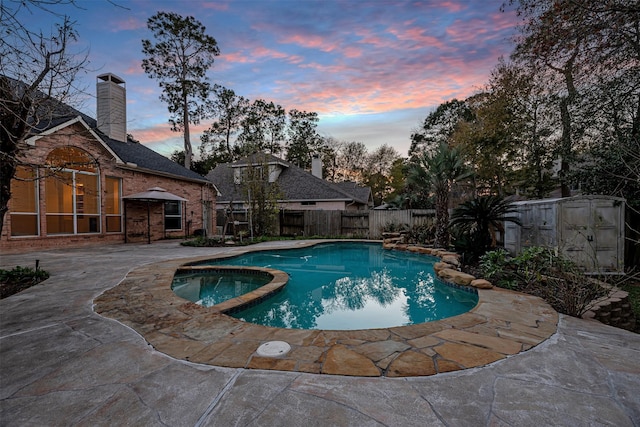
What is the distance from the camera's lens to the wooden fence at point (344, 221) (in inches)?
555

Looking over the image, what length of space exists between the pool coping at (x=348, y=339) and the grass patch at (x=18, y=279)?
1.81 meters

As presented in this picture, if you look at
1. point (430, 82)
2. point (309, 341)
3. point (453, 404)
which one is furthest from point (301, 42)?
point (453, 404)

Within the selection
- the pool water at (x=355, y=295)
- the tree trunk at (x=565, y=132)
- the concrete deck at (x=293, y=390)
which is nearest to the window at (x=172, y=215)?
the pool water at (x=355, y=295)

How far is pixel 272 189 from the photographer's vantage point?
14156 millimetres

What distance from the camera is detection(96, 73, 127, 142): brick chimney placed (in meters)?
12.2

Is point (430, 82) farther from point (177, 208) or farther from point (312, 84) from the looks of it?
point (177, 208)

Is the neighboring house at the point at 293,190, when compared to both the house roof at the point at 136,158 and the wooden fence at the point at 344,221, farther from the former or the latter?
the house roof at the point at 136,158

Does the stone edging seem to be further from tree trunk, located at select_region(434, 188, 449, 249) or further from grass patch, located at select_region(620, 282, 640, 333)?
tree trunk, located at select_region(434, 188, 449, 249)

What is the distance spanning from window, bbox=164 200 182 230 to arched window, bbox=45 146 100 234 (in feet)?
10.2

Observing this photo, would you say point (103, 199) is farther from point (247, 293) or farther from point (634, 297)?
point (634, 297)

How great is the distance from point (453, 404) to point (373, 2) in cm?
823

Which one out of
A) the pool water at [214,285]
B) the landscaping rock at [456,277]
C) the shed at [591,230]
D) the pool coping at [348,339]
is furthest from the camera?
the shed at [591,230]

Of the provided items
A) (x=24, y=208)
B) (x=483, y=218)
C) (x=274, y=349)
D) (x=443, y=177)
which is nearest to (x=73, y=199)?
(x=24, y=208)

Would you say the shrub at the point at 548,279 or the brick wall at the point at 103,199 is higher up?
the brick wall at the point at 103,199
